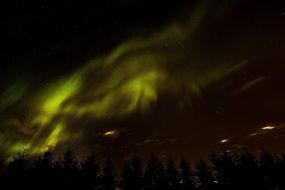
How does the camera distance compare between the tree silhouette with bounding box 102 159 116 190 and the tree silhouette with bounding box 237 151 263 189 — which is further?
the tree silhouette with bounding box 237 151 263 189

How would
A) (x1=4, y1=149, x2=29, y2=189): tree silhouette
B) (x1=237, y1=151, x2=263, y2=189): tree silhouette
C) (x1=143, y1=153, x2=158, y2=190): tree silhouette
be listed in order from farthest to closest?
(x1=237, y1=151, x2=263, y2=189): tree silhouette
(x1=143, y1=153, x2=158, y2=190): tree silhouette
(x1=4, y1=149, x2=29, y2=189): tree silhouette

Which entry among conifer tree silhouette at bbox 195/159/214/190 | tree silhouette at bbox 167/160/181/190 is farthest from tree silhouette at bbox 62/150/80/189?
conifer tree silhouette at bbox 195/159/214/190

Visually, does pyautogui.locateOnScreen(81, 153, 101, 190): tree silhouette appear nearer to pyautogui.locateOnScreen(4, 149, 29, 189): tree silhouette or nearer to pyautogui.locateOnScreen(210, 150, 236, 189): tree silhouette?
pyautogui.locateOnScreen(4, 149, 29, 189): tree silhouette

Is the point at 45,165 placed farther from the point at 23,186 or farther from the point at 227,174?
the point at 227,174

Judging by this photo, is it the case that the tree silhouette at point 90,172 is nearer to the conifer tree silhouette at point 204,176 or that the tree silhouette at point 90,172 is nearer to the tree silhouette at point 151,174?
the tree silhouette at point 151,174

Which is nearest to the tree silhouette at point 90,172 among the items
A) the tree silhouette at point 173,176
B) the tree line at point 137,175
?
the tree line at point 137,175

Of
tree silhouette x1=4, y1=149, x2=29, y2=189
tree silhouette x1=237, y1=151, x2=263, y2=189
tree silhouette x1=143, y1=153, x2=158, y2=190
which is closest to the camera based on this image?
tree silhouette x1=4, y1=149, x2=29, y2=189

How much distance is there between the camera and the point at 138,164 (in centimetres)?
4122

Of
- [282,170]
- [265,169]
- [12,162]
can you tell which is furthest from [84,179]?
[282,170]

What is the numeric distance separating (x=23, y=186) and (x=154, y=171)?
2412cm

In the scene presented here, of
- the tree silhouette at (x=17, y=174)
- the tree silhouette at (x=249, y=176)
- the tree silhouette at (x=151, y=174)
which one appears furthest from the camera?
the tree silhouette at (x=249, y=176)

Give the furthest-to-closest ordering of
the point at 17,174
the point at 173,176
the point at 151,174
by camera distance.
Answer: the point at 173,176, the point at 151,174, the point at 17,174

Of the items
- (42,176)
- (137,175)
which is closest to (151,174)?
(137,175)

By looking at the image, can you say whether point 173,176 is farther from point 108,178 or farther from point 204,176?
point 108,178
